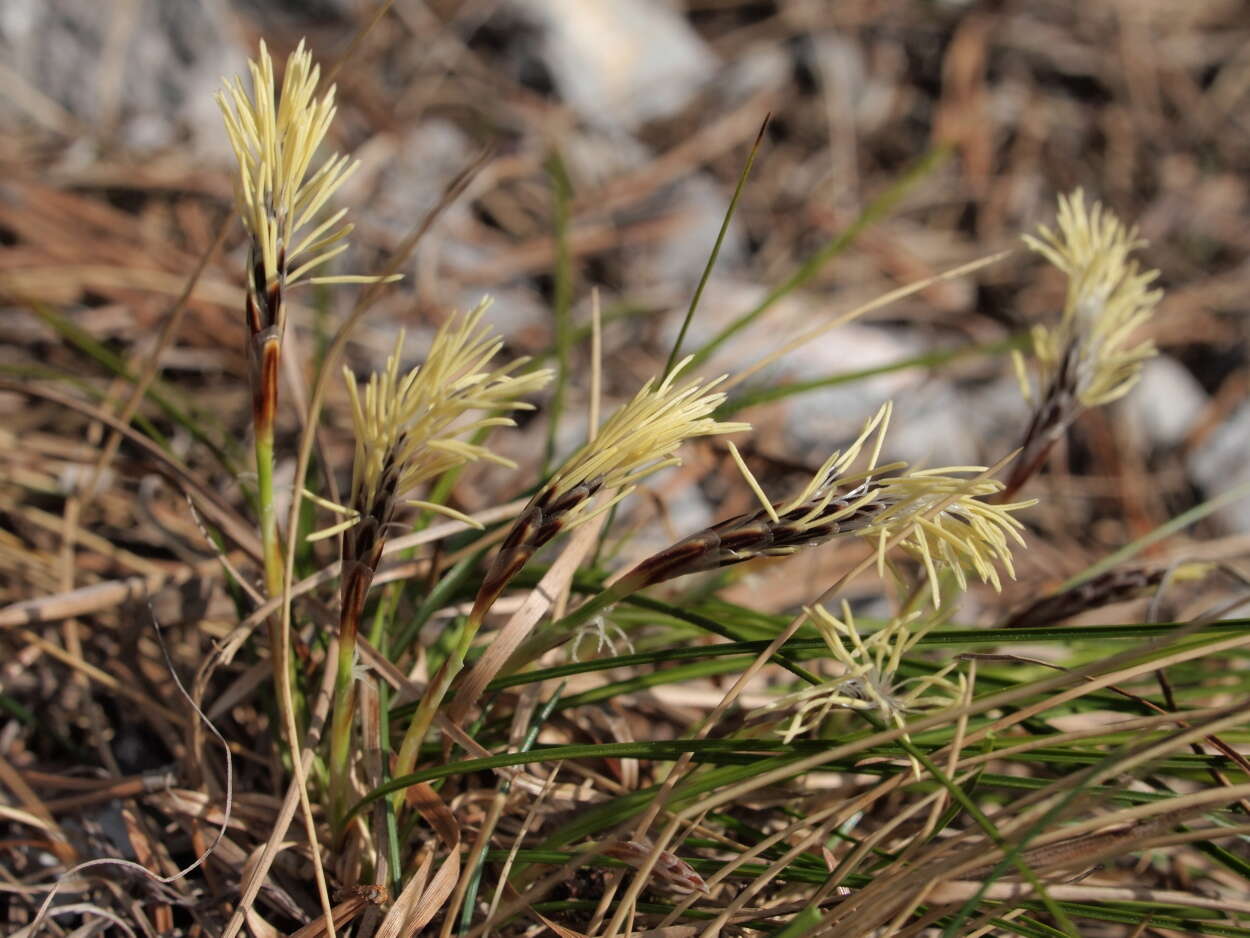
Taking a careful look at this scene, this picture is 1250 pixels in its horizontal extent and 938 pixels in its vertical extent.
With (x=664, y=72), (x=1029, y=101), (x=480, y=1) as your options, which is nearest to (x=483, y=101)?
(x=480, y=1)

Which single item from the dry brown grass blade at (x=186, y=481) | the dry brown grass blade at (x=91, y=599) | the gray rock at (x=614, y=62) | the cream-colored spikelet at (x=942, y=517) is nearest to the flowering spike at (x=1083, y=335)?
the cream-colored spikelet at (x=942, y=517)

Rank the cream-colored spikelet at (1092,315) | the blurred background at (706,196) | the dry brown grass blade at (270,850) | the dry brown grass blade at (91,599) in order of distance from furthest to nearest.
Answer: the blurred background at (706,196)
the dry brown grass blade at (91,599)
the cream-colored spikelet at (1092,315)
the dry brown grass blade at (270,850)

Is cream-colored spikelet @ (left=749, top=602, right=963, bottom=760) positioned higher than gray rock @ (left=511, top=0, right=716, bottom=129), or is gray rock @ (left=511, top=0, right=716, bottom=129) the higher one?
gray rock @ (left=511, top=0, right=716, bottom=129)

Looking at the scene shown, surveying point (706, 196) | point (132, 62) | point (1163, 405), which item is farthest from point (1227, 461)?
point (132, 62)

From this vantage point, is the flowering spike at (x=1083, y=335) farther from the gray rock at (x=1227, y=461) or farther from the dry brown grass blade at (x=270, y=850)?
the gray rock at (x=1227, y=461)

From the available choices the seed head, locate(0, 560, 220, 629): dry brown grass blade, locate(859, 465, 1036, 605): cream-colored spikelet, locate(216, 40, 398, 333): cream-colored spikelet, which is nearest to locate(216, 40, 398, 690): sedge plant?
locate(216, 40, 398, 333): cream-colored spikelet

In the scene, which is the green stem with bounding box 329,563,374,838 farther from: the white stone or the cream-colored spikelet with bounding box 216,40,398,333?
the white stone
